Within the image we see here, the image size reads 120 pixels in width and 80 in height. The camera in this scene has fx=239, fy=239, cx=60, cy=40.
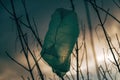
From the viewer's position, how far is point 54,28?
302 centimetres

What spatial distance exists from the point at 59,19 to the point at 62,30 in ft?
0.55

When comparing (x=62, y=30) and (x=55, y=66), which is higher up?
(x=62, y=30)

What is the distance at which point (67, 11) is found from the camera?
10.4ft

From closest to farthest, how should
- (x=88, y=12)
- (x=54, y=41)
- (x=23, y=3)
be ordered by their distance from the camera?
(x=54, y=41)
(x=23, y=3)
(x=88, y=12)

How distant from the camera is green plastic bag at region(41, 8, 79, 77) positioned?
2.99m

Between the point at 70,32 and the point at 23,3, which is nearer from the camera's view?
the point at 70,32

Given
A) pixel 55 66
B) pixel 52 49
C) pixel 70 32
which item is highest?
pixel 70 32

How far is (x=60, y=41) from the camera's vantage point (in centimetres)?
301

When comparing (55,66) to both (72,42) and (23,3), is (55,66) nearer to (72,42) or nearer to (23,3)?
(72,42)

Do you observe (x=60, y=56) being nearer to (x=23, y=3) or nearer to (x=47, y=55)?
(x=47, y=55)

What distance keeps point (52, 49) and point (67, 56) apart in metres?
0.21

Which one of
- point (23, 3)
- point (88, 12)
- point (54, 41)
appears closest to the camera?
point (54, 41)

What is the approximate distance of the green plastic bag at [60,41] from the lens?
299 centimetres

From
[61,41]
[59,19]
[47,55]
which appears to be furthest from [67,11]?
[47,55]
